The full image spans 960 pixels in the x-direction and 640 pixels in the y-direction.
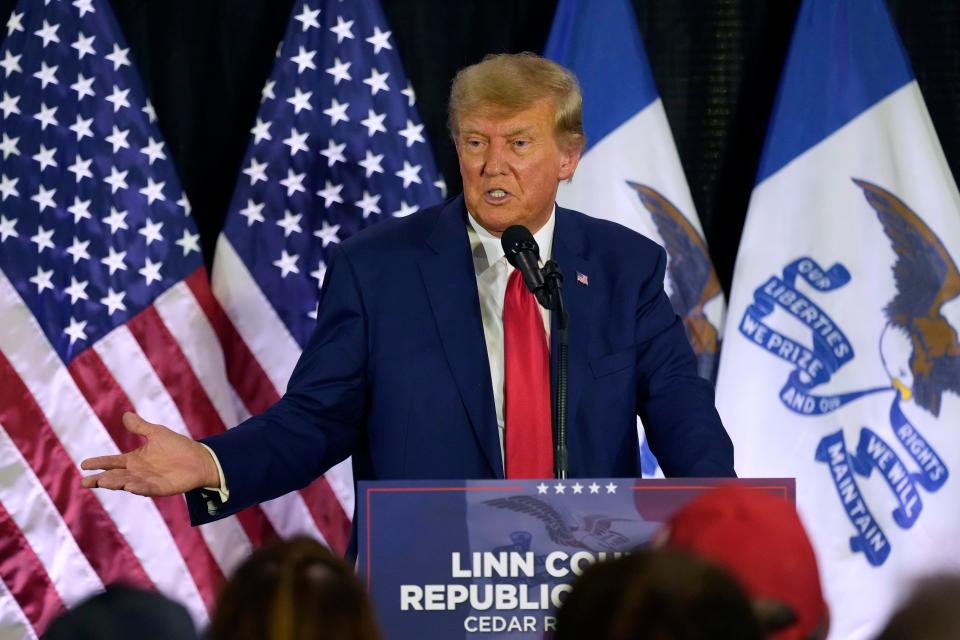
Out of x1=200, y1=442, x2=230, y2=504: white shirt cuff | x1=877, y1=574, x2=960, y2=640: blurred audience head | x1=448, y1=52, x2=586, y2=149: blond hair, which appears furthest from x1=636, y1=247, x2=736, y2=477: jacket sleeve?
x1=877, y1=574, x2=960, y2=640: blurred audience head

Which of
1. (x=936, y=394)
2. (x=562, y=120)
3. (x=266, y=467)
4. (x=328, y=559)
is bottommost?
(x=936, y=394)

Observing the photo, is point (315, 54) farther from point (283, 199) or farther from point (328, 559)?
point (328, 559)

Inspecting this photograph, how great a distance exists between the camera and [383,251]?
2895 millimetres

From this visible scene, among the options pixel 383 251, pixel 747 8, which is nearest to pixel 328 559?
pixel 383 251

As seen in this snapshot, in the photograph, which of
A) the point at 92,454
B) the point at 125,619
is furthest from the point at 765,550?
the point at 92,454

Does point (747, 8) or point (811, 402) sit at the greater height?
point (747, 8)

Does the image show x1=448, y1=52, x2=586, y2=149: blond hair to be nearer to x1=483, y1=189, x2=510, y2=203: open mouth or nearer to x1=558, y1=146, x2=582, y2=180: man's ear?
x1=558, y1=146, x2=582, y2=180: man's ear

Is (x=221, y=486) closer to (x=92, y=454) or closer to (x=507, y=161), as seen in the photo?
(x=507, y=161)

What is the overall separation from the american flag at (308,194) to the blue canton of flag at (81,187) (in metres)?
0.21

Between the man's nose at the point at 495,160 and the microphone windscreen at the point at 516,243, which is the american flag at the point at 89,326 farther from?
the microphone windscreen at the point at 516,243

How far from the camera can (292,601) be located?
3.57ft

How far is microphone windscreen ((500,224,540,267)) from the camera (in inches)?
96.3

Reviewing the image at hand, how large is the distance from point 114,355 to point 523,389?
205 centimetres

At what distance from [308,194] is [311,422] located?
1.88m
